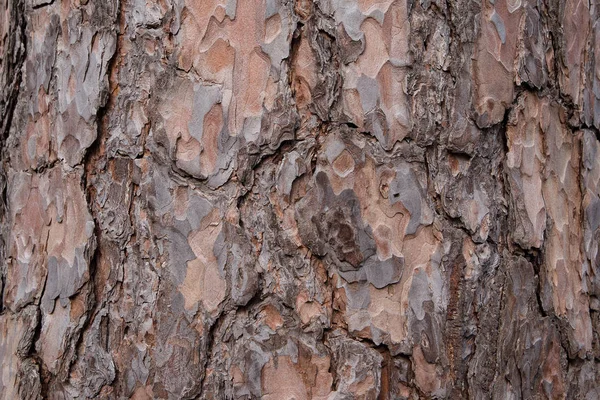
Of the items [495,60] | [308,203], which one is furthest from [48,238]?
[495,60]

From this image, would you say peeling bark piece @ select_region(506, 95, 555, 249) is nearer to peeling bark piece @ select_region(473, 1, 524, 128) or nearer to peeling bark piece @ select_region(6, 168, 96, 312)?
peeling bark piece @ select_region(473, 1, 524, 128)

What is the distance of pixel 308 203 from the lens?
991mm

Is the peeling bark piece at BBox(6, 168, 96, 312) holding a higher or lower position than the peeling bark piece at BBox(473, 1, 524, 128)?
lower

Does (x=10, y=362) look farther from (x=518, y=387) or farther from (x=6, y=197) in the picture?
(x=518, y=387)

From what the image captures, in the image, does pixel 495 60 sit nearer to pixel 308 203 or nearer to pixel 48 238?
pixel 308 203

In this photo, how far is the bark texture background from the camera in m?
0.99

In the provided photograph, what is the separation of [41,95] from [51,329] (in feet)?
1.22

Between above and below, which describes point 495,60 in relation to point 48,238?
above

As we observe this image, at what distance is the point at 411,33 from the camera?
99 centimetres

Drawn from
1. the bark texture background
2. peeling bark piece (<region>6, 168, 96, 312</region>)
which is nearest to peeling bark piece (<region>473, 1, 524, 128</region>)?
the bark texture background

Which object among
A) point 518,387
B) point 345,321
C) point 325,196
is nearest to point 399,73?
point 325,196

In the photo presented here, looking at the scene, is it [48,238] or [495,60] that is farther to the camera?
[48,238]

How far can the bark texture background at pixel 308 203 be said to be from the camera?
99 centimetres

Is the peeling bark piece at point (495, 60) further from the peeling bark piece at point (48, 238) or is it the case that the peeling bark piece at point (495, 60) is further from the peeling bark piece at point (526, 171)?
the peeling bark piece at point (48, 238)
